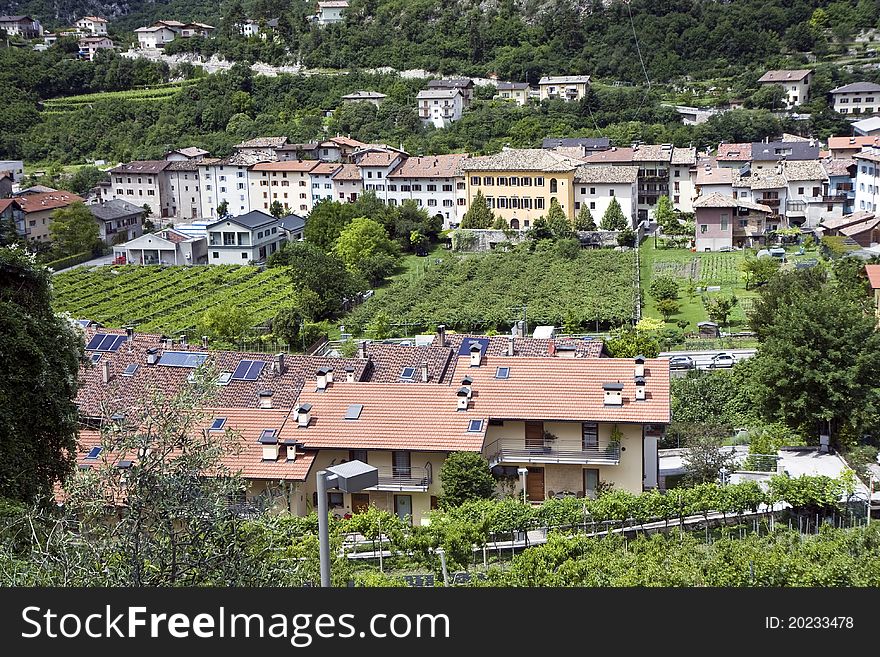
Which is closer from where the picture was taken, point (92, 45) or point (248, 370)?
point (248, 370)

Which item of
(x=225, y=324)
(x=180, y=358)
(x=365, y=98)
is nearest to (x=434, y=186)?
(x=225, y=324)

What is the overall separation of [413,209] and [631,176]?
803cm

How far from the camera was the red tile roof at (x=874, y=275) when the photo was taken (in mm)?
26225

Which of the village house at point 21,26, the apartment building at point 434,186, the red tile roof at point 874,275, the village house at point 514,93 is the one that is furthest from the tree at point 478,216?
the village house at point 21,26

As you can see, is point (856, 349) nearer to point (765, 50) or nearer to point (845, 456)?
point (845, 456)

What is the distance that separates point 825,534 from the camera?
13266mm

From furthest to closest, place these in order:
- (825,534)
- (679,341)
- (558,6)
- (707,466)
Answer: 1. (558,6)
2. (679,341)
3. (707,466)
4. (825,534)

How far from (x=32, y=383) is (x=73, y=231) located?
1228 inches

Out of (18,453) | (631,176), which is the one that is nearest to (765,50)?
(631,176)

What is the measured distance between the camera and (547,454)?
16.6 metres

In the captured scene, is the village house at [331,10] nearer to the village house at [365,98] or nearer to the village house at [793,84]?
the village house at [365,98]

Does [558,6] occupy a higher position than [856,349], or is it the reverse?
[558,6]

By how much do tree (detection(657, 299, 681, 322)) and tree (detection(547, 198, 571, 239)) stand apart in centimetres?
984

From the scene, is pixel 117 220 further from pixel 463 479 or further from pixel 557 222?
pixel 463 479
